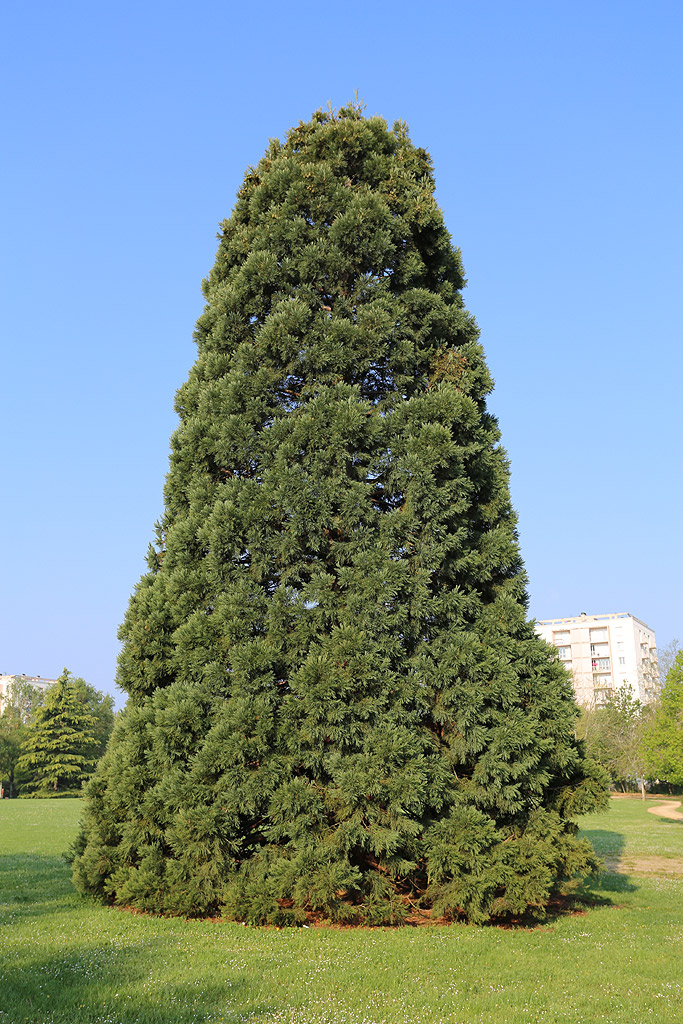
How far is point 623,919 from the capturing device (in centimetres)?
810

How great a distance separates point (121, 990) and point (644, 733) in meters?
28.6

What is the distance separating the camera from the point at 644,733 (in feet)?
95.8

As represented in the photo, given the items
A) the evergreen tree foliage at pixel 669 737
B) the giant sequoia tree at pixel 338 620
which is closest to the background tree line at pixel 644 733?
the evergreen tree foliage at pixel 669 737

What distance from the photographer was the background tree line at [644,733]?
86.6 ft

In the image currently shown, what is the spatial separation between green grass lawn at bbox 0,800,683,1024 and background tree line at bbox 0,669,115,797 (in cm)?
4376

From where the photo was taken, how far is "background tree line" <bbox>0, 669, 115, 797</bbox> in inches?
1875

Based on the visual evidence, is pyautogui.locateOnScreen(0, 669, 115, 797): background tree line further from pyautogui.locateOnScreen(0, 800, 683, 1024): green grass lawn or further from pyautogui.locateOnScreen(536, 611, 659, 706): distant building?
pyautogui.locateOnScreen(536, 611, 659, 706): distant building

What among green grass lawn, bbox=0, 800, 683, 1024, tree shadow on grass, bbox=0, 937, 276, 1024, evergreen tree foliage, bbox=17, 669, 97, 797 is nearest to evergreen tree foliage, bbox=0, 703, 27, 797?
evergreen tree foliage, bbox=17, 669, 97, 797

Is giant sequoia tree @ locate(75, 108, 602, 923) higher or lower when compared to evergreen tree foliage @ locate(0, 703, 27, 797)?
higher

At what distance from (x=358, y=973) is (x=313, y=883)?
1491mm

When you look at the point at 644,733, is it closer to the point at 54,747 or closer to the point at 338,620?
the point at 338,620

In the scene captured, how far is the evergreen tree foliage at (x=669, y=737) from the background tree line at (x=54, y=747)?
3522 cm

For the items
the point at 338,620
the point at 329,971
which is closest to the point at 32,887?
the point at 329,971

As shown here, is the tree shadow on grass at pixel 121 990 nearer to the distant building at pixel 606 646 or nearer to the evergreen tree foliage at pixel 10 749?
the evergreen tree foliage at pixel 10 749
